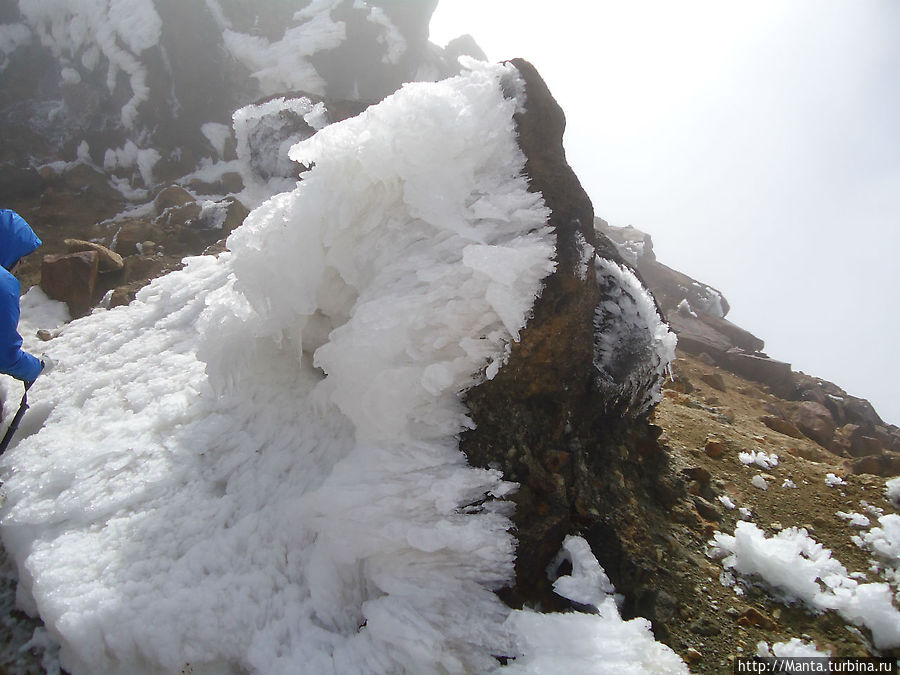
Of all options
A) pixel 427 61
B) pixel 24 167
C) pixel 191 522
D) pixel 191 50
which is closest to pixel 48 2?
pixel 191 50

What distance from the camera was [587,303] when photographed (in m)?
3.51

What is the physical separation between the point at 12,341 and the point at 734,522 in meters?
5.80

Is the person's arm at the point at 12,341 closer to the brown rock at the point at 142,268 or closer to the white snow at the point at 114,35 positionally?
the brown rock at the point at 142,268

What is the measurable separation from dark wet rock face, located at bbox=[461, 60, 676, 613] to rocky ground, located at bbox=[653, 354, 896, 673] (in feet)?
0.77

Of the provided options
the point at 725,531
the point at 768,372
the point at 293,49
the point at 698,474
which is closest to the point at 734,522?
the point at 725,531

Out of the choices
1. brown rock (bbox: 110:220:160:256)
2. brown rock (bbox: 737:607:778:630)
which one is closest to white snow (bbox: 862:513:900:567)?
brown rock (bbox: 737:607:778:630)

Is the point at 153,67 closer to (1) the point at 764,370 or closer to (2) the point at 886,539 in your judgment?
(2) the point at 886,539

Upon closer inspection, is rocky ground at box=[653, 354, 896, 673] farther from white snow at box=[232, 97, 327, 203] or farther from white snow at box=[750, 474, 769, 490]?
white snow at box=[232, 97, 327, 203]

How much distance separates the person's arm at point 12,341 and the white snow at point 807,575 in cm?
544

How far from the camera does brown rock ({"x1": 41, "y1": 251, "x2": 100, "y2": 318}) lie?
6754 mm

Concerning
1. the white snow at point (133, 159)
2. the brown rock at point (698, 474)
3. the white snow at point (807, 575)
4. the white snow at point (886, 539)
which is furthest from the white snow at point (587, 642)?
the white snow at point (133, 159)

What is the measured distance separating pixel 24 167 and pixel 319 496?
15188 millimetres

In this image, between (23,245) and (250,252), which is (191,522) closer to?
(250,252)

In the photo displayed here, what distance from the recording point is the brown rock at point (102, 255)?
748cm
